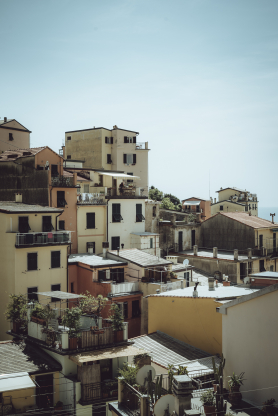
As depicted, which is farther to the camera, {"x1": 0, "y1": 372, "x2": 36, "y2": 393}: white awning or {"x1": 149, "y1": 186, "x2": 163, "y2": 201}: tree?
{"x1": 149, "y1": 186, "x2": 163, "y2": 201}: tree

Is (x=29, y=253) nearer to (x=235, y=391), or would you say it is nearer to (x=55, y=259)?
(x=55, y=259)

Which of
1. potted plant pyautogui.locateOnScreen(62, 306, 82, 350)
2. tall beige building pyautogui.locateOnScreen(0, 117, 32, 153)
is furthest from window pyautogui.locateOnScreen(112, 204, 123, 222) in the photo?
potted plant pyautogui.locateOnScreen(62, 306, 82, 350)

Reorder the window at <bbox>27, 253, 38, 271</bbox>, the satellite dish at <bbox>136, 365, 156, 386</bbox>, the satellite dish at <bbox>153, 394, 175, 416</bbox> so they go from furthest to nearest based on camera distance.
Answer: the window at <bbox>27, 253, 38, 271</bbox>
the satellite dish at <bbox>136, 365, 156, 386</bbox>
the satellite dish at <bbox>153, 394, 175, 416</bbox>

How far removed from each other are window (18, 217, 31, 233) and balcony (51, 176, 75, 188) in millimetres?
7653

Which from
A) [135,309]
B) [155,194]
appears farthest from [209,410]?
[155,194]

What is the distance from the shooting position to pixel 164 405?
12.3m

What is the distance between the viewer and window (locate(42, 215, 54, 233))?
28812mm

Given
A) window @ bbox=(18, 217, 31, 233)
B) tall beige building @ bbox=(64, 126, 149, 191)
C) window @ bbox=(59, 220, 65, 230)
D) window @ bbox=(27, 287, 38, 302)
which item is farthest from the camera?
tall beige building @ bbox=(64, 126, 149, 191)

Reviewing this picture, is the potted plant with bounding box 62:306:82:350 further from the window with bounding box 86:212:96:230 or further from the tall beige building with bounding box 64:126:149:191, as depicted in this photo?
the tall beige building with bounding box 64:126:149:191

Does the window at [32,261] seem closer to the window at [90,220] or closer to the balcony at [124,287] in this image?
the balcony at [124,287]

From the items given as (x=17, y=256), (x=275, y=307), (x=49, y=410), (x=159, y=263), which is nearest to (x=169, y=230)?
(x=159, y=263)

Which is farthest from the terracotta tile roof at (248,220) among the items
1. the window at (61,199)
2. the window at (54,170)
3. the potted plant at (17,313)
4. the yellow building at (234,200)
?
the potted plant at (17,313)

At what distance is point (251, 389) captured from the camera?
43.1 ft

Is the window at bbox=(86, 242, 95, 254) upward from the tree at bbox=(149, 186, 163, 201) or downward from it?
downward
